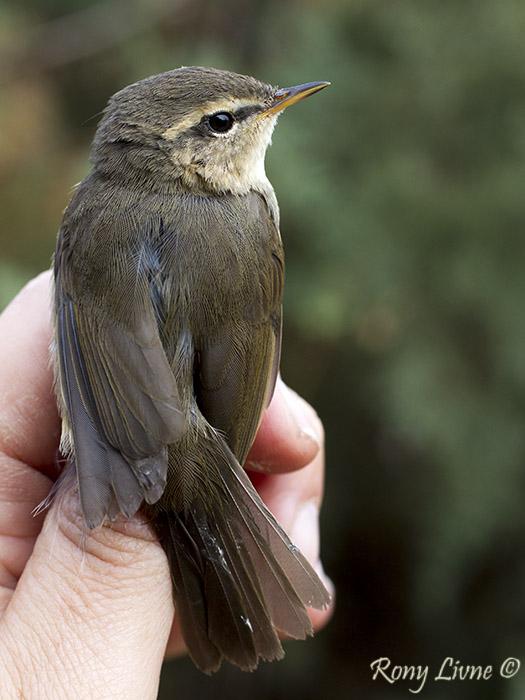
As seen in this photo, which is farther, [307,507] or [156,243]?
[307,507]

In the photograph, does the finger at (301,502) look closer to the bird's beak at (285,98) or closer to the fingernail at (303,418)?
the fingernail at (303,418)

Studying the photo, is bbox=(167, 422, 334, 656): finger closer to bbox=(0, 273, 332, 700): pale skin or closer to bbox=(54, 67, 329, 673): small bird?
bbox=(54, 67, 329, 673): small bird

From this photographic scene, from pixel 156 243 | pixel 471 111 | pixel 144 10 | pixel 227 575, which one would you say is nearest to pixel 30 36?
pixel 144 10

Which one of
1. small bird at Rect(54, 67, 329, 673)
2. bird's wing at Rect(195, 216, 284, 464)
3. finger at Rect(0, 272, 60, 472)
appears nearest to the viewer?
small bird at Rect(54, 67, 329, 673)

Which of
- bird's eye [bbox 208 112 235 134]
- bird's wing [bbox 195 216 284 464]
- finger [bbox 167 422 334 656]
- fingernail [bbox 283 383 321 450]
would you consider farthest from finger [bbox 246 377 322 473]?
bird's eye [bbox 208 112 235 134]

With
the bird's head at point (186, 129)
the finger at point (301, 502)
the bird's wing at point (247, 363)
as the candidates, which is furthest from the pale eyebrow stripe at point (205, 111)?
the finger at point (301, 502)

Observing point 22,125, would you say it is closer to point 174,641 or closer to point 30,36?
point 30,36

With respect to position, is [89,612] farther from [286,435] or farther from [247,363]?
[286,435]
